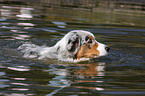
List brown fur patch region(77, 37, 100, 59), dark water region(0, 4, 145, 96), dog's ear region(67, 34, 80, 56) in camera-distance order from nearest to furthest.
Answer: dark water region(0, 4, 145, 96)
dog's ear region(67, 34, 80, 56)
brown fur patch region(77, 37, 100, 59)

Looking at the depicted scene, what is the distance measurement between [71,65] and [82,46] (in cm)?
70

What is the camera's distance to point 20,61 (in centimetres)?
857

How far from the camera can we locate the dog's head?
28.2 feet

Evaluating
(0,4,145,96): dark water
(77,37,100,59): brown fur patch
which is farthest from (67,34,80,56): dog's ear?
(0,4,145,96): dark water

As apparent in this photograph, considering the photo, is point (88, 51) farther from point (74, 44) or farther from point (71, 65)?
point (71, 65)

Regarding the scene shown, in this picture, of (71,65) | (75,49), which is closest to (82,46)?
(75,49)

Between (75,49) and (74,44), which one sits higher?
(74,44)

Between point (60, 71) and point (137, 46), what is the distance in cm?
397

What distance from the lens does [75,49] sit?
8.73 metres

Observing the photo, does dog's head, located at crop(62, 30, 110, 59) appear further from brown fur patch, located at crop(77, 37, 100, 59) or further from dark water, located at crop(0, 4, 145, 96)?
dark water, located at crop(0, 4, 145, 96)

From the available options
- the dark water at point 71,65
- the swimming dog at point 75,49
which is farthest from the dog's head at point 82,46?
the dark water at point 71,65

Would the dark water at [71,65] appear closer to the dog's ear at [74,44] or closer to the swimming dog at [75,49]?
the swimming dog at [75,49]

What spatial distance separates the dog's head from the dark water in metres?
0.25

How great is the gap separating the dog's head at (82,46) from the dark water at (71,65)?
25cm
